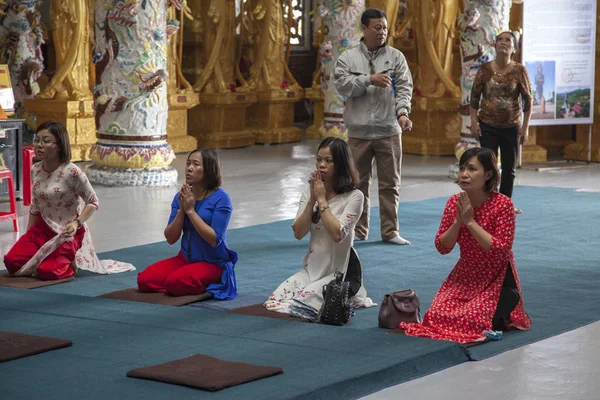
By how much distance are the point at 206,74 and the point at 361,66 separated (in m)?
7.57

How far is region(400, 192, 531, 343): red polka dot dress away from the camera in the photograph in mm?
5297

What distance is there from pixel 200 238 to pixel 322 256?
73 cm

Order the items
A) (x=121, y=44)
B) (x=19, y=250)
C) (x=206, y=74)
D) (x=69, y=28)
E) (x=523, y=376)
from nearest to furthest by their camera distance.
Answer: (x=523, y=376) → (x=19, y=250) → (x=121, y=44) → (x=69, y=28) → (x=206, y=74)

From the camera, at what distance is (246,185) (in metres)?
11.5

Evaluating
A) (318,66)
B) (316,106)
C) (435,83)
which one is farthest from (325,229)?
(318,66)

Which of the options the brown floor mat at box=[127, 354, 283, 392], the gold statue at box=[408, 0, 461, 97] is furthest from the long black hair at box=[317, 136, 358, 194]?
the gold statue at box=[408, 0, 461, 97]

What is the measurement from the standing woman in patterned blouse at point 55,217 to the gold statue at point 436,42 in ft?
26.9

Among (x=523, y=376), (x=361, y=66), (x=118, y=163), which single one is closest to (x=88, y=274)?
(x=361, y=66)

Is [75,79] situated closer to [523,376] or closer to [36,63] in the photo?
[36,63]

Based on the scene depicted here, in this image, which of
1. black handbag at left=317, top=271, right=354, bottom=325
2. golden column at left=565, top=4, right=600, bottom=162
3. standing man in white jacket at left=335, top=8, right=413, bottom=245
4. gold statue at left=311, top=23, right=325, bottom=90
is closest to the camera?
black handbag at left=317, top=271, right=354, bottom=325

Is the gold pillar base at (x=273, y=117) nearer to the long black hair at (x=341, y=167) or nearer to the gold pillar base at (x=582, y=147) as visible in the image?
the gold pillar base at (x=582, y=147)

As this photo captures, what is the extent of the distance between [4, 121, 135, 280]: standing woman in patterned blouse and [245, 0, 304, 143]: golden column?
9026mm

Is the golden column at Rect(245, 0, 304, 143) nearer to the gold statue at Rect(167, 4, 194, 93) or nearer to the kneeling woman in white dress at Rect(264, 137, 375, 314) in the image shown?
the gold statue at Rect(167, 4, 194, 93)

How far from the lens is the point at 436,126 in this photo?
14.6m
